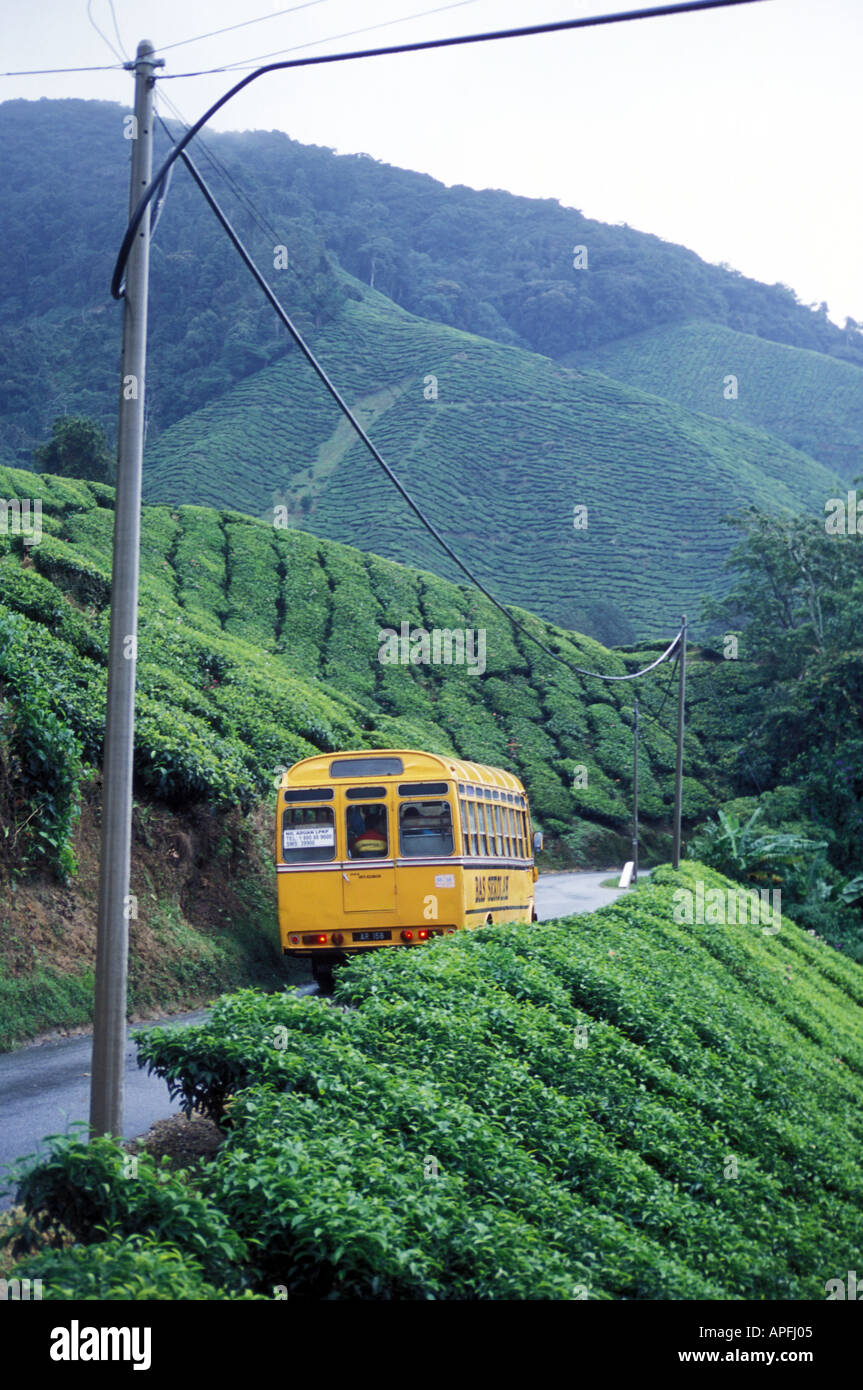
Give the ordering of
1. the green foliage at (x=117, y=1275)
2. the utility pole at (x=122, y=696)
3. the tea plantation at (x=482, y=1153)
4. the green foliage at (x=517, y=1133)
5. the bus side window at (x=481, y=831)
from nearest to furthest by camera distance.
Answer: the green foliage at (x=117, y=1275) < the tea plantation at (x=482, y=1153) < the green foliage at (x=517, y=1133) < the utility pole at (x=122, y=696) < the bus side window at (x=481, y=831)

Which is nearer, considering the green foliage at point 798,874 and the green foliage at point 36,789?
the green foliage at point 36,789

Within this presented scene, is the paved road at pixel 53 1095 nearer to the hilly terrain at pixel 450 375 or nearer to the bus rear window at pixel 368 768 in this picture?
the bus rear window at pixel 368 768

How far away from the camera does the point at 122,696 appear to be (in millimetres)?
7188

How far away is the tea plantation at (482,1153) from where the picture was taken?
512 centimetres

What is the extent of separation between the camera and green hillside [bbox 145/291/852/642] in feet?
291

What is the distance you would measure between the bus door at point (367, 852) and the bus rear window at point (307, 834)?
0.22 meters

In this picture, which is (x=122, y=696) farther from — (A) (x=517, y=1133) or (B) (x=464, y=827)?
(B) (x=464, y=827)

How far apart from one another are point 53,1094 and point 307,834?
6249 mm

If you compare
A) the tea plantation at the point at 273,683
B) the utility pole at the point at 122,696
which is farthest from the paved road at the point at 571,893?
the utility pole at the point at 122,696

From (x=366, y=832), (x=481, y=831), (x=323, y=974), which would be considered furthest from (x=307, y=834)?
(x=481, y=831)
